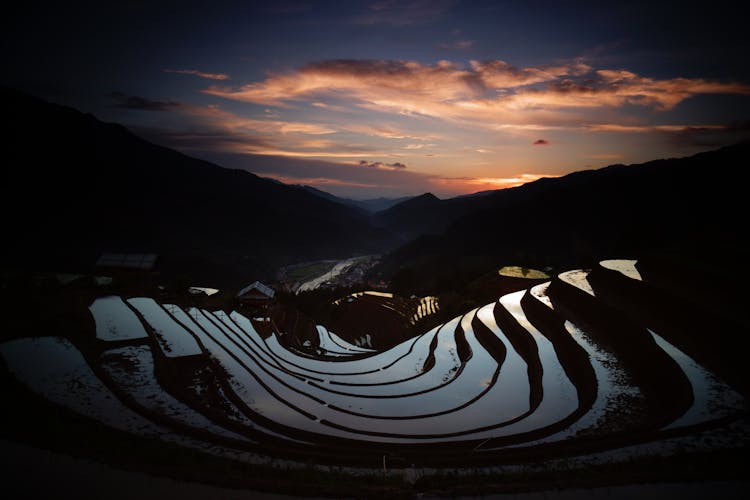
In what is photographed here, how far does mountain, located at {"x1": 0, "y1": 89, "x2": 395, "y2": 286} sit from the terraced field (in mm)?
68268

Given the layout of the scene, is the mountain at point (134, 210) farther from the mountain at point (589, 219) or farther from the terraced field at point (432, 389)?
the terraced field at point (432, 389)

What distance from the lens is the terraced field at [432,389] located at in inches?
234

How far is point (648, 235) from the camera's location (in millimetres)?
27719

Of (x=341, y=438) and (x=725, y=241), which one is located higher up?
(x=725, y=241)

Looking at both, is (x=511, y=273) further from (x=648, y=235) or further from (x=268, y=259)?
(x=268, y=259)

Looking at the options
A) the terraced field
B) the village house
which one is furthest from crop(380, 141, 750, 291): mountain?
the village house

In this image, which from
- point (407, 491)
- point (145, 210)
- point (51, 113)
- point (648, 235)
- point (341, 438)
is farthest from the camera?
point (51, 113)

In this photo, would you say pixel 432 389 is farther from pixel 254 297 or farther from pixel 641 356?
pixel 254 297

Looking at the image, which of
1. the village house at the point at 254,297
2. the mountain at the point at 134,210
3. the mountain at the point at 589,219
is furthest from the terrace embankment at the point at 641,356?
the mountain at the point at 134,210

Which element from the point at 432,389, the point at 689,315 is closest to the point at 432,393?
the point at 432,389

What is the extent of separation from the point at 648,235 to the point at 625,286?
2044 centimetres

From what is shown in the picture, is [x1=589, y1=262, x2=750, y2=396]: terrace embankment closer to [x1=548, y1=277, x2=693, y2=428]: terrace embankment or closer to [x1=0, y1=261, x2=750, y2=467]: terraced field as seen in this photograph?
[x1=0, y1=261, x2=750, y2=467]: terraced field

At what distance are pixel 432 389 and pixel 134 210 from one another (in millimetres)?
140967

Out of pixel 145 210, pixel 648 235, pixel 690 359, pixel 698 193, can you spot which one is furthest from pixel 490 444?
pixel 145 210
